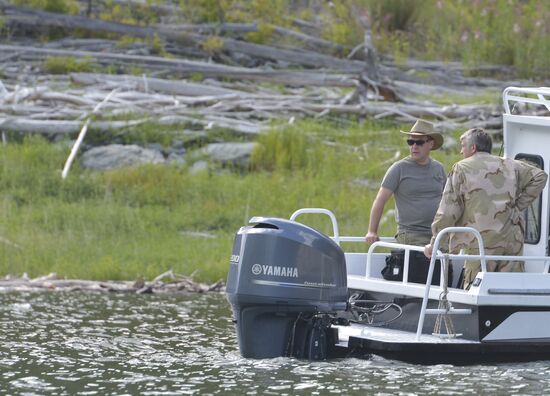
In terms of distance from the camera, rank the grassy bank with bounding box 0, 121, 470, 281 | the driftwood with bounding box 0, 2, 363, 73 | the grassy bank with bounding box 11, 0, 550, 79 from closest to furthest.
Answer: the grassy bank with bounding box 0, 121, 470, 281
the driftwood with bounding box 0, 2, 363, 73
the grassy bank with bounding box 11, 0, 550, 79

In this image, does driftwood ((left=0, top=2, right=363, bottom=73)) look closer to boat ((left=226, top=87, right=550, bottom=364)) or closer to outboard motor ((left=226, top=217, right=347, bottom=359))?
boat ((left=226, top=87, right=550, bottom=364))

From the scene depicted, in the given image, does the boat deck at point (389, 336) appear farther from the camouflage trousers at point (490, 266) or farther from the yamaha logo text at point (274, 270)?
the yamaha logo text at point (274, 270)

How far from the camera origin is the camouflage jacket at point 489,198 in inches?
420

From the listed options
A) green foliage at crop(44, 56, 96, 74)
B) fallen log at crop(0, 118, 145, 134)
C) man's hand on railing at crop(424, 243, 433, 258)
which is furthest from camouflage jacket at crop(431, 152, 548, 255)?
green foliage at crop(44, 56, 96, 74)

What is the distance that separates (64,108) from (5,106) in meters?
0.82

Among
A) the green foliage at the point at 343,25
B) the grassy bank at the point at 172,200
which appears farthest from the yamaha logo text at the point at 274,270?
the green foliage at the point at 343,25

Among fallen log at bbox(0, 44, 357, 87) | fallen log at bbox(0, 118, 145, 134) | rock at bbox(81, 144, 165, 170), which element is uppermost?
fallen log at bbox(0, 44, 357, 87)

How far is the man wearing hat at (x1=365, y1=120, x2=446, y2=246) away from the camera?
11438mm

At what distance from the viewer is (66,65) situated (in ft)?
73.2

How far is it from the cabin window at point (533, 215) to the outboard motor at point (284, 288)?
1.84 meters

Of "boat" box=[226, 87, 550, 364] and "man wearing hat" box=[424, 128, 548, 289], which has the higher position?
"man wearing hat" box=[424, 128, 548, 289]

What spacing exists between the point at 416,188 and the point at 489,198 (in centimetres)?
89

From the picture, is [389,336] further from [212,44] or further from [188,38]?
[188,38]

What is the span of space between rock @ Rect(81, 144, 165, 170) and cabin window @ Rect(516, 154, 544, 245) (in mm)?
8554
